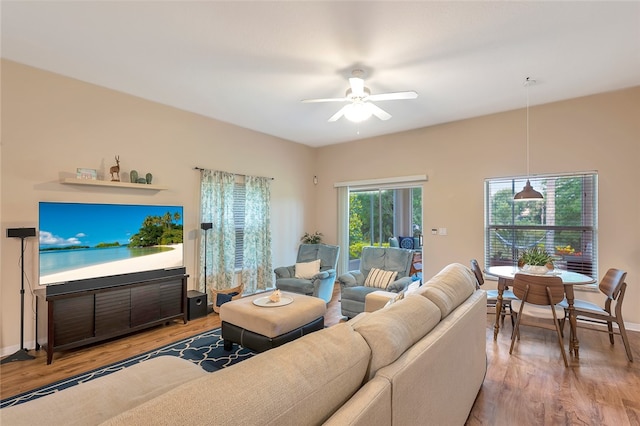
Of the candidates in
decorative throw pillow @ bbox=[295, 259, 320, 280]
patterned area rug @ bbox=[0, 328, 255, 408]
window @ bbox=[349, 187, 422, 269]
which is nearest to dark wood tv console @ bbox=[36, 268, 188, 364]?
patterned area rug @ bbox=[0, 328, 255, 408]

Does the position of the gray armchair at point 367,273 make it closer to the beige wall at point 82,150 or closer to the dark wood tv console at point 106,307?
the dark wood tv console at point 106,307

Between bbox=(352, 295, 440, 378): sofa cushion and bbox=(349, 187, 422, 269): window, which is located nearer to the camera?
bbox=(352, 295, 440, 378): sofa cushion

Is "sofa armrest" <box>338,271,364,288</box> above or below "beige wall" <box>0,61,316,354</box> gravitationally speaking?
below

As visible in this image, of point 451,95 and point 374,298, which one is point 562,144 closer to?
point 451,95

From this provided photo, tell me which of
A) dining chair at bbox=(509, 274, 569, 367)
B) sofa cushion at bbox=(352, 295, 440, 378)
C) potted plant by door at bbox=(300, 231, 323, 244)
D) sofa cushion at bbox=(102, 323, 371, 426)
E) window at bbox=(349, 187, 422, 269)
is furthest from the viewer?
potted plant by door at bbox=(300, 231, 323, 244)

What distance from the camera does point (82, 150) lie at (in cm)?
350

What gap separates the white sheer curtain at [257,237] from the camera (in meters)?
5.24

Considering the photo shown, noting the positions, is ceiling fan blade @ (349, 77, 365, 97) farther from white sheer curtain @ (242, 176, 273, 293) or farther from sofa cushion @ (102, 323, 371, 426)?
white sheer curtain @ (242, 176, 273, 293)

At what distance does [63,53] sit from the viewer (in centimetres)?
289

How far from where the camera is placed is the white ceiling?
228 centimetres

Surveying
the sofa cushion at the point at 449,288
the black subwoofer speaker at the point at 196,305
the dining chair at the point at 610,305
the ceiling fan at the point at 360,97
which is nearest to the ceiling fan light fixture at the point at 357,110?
the ceiling fan at the point at 360,97

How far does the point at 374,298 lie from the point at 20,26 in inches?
155

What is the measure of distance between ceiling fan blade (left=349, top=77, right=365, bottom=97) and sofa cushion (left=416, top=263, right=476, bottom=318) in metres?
1.91

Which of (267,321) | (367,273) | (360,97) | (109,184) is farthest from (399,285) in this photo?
(109,184)
